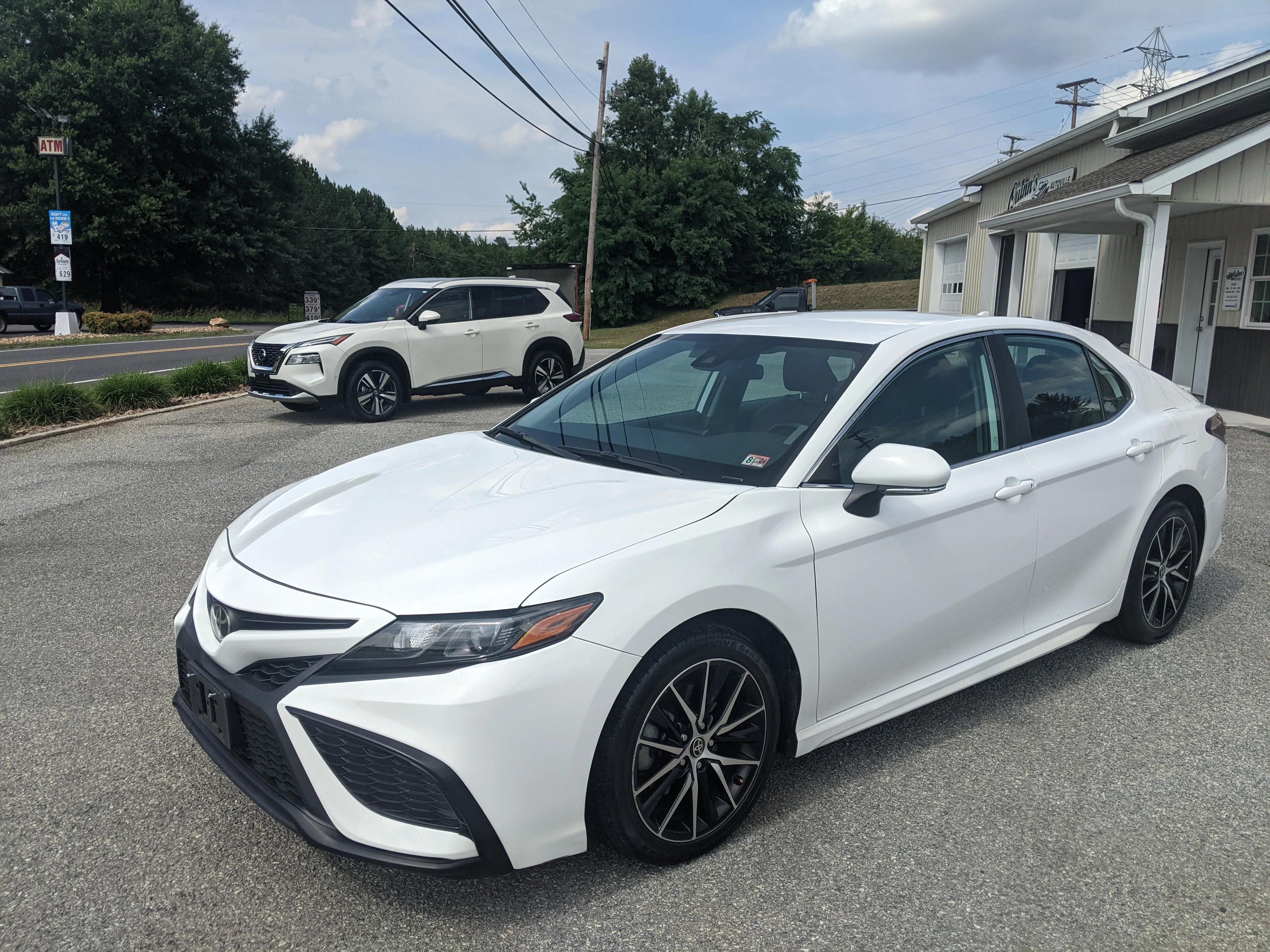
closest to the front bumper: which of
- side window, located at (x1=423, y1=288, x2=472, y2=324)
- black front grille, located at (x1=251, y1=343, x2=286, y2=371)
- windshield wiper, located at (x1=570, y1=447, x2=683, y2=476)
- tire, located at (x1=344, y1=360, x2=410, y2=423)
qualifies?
windshield wiper, located at (x1=570, y1=447, x2=683, y2=476)

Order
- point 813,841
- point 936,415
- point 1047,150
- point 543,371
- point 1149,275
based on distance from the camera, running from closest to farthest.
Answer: point 813,841 < point 936,415 < point 1149,275 < point 543,371 < point 1047,150

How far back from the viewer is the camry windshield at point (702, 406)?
3.19m

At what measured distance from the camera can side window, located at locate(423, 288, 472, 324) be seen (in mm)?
12398

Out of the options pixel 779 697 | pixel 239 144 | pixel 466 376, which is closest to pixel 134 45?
pixel 239 144

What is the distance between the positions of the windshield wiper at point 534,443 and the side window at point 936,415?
36.9 inches

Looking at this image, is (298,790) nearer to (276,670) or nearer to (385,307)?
(276,670)

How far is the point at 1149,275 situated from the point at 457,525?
473 inches

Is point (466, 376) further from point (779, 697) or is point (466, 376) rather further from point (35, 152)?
point (35, 152)

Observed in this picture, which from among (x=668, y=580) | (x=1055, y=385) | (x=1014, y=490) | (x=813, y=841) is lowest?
(x=813, y=841)

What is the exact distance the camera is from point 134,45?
4478 cm

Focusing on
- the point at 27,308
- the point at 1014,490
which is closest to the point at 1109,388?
the point at 1014,490

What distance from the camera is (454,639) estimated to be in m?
2.35

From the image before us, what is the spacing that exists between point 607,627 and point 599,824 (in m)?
0.58

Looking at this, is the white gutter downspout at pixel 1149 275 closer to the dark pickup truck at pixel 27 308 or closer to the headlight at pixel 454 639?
the headlight at pixel 454 639
